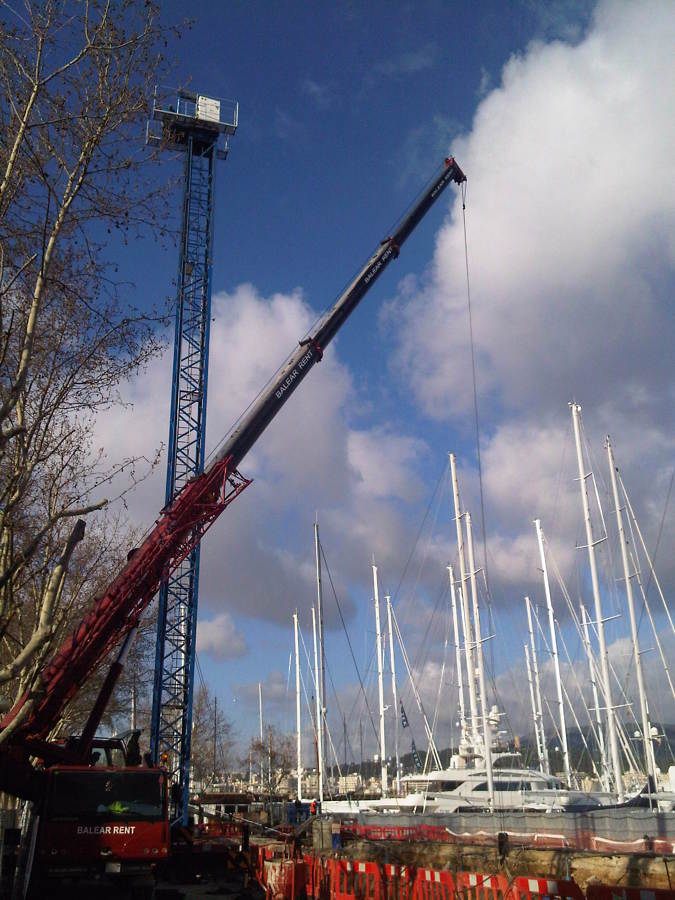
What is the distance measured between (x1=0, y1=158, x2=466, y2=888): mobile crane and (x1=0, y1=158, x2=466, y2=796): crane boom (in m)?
0.02

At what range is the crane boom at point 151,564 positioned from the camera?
49.1 ft

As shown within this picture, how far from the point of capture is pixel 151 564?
17219 millimetres

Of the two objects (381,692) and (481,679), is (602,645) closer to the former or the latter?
(481,679)

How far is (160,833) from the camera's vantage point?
13172mm

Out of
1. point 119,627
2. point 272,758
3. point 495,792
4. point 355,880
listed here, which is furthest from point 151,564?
point 272,758

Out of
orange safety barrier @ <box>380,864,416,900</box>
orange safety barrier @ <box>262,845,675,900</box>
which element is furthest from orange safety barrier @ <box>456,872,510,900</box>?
orange safety barrier @ <box>380,864,416,900</box>

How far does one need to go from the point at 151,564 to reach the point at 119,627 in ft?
5.03

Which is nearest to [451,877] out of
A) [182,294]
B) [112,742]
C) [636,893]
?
[636,893]

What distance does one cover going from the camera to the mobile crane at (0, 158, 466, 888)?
13.4 meters

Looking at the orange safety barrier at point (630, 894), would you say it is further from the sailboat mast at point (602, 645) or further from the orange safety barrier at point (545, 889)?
the sailboat mast at point (602, 645)

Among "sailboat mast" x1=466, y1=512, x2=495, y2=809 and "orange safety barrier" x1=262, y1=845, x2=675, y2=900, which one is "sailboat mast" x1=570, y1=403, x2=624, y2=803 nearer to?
"sailboat mast" x1=466, y1=512, x2=495, y2=809

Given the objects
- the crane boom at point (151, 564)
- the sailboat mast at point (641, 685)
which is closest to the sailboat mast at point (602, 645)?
the sailboat mast at point (641, 685)

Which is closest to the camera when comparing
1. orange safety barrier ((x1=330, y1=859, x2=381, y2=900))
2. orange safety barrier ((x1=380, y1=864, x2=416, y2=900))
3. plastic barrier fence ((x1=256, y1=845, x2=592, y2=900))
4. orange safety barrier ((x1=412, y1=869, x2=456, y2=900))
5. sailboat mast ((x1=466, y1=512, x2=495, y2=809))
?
plastic barrier fence ((x1=256, y1=845, x2=592, y2=900))

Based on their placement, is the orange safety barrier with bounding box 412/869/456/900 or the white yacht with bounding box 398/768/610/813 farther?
the white yacht with bounding box 398/768/610/813
